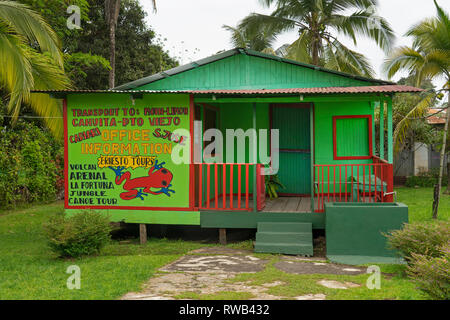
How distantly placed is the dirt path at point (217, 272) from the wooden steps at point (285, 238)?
0.78 feet

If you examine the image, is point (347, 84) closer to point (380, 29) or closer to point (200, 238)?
point (200, 238)

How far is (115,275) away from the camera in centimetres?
658

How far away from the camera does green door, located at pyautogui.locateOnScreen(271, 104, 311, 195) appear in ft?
36.3

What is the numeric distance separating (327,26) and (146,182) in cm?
1220

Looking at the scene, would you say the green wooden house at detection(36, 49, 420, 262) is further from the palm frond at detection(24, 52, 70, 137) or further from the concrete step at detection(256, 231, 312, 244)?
the palm frond at detection(24, 52, 70, 137)

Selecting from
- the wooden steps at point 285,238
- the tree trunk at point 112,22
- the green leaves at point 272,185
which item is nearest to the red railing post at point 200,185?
the wooden steps at point 285,238

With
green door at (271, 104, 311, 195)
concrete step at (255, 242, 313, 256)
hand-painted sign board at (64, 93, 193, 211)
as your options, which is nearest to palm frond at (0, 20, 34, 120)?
hand-painted sign board at (64, 93, 193, 211)

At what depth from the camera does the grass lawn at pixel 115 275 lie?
5676mm

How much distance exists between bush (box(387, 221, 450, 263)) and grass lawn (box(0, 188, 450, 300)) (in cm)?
36

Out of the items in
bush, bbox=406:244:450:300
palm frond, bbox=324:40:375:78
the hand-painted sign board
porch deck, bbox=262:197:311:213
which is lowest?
bush, bbox=406:244:450:300

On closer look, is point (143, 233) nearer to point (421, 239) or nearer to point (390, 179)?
point (390, 179)

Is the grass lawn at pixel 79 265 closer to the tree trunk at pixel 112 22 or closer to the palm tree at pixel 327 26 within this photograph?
the tree trunk at pixel 112 22

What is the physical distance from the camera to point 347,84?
10430 millimetres

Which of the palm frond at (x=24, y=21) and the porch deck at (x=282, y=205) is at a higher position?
the palm frond at (x=24, y=21)
